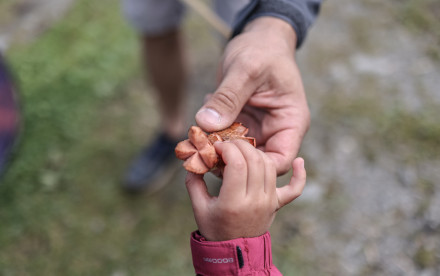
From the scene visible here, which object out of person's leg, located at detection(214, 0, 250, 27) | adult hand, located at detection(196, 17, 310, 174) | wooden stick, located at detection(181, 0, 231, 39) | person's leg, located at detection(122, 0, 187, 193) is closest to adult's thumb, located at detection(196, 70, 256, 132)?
adult hand, located at detection(196, 17, 310, 174)

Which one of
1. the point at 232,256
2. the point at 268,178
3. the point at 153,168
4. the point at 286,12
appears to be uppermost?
the point at 286,12

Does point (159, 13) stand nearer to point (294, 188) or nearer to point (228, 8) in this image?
point (228, 8)

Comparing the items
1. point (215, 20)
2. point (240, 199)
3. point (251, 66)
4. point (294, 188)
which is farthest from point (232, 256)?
point (215, 20)

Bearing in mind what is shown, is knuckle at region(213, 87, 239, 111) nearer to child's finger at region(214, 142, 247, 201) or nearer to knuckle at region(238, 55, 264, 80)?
knuckle at region(238, 55, 264, 80)

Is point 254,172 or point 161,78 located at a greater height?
point 254,172

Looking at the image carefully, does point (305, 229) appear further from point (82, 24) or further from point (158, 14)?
point (82, 24)

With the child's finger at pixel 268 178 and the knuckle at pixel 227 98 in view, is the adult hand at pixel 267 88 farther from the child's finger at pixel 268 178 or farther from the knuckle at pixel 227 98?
the child's finger at pixel 268 178

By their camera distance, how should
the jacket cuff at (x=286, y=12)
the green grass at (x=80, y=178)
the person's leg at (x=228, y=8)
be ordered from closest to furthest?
the jacket cuff at (x=286, y=12)
the person's leg at (x=228, y=8)
the green grass at (x=80, y=178)

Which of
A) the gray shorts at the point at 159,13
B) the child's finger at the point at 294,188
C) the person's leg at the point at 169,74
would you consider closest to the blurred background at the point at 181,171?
the person's leg at the point at 169,74
